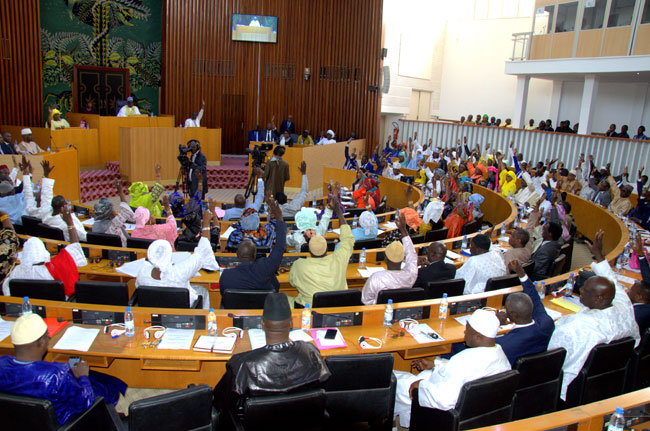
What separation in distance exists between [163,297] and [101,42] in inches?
566

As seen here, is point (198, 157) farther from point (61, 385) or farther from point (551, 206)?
point (61, 385)

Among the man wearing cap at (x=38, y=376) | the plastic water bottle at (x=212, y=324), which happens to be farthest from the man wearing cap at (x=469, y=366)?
the man wearing cap at (x=38, y=376)

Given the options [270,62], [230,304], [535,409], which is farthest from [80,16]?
[535,409]

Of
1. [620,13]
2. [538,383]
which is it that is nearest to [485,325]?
[538,383]

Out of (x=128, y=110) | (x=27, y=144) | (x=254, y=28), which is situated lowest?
(x=27, y=144)

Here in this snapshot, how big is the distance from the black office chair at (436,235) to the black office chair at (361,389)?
4056mm

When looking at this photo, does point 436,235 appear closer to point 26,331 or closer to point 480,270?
point 480,270

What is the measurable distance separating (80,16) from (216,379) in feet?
49.2

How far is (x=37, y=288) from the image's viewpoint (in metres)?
4.20

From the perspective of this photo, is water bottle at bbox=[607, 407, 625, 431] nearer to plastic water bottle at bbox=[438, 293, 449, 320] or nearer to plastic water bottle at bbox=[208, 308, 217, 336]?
plastic water bottle at bbox=[438, 293, 449, 320]

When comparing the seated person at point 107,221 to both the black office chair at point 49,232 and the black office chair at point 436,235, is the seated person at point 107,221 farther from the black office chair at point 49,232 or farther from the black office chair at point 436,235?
the black office chair at point 436,235

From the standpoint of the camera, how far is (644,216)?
29.4ft

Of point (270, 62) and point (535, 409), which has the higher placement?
point (270, 62)

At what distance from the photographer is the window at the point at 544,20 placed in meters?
16.4
